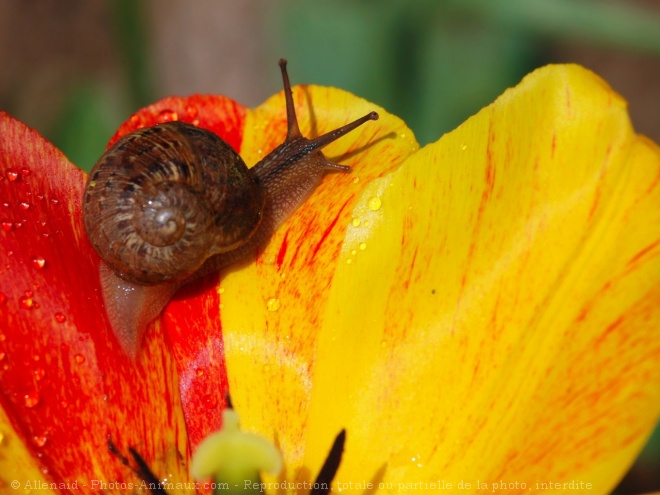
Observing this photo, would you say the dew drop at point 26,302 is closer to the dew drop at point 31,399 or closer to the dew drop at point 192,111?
the dew drop at point 31,399

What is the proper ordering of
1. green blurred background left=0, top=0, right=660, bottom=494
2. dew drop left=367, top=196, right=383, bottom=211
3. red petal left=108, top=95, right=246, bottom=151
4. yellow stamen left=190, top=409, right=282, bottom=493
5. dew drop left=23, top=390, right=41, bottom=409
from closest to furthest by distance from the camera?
yellow stamen left=190, top=409, right=282, bottom=493 → dew drop left=23, top=390, right=41, bottom=409 → dew drop left=367, top=196, right=383, bottom=211 → red petal left=108, top=95, right=246, bottom=151 → green blurred background left=0, top=0, right=660, bottom=494

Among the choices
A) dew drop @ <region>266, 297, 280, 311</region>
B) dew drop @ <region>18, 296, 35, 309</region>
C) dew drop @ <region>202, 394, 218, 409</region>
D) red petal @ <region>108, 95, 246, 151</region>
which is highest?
red petal @ <region>108, 95, 246, 151</region>

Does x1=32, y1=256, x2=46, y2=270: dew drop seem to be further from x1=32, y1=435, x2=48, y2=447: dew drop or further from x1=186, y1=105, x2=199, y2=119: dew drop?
x1=186, y1=105, x2=199, y2=119: dew drop

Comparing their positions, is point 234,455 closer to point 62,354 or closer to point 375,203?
point 62,354

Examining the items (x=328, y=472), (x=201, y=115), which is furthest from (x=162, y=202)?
(x=328, y=472)

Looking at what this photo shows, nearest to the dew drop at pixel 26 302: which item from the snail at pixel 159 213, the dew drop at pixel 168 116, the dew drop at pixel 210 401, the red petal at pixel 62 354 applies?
the red petal at pixel 62 354

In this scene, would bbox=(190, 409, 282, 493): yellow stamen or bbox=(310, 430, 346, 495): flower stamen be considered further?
bbox=(310, 430, 346, 495): flower stamen

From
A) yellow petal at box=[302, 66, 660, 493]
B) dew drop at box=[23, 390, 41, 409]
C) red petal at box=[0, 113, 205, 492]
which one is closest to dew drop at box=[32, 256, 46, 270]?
red petal at box=[0, 113, 205, 492]
